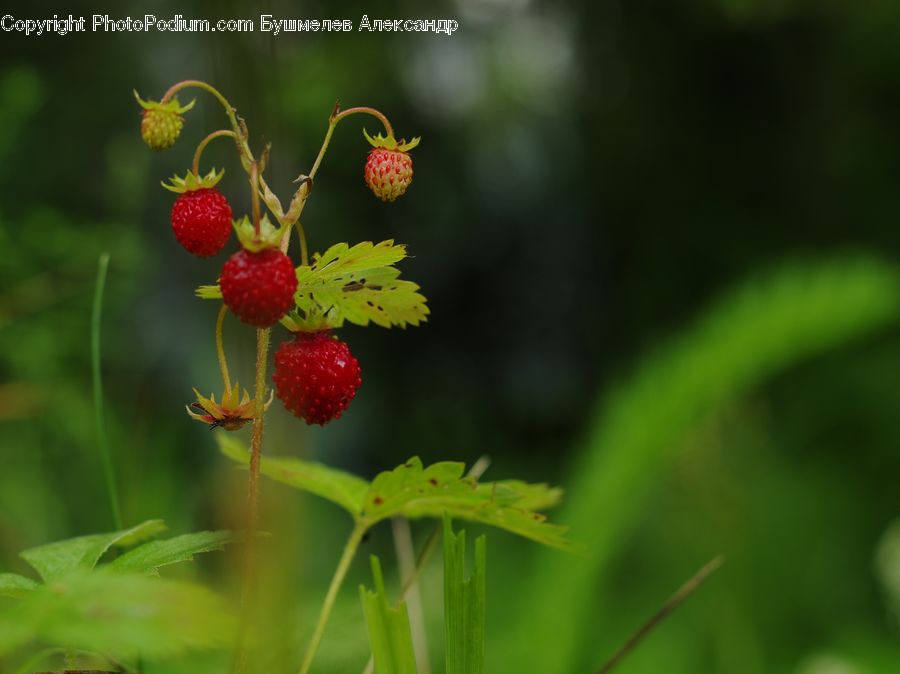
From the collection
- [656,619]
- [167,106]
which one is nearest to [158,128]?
[167,106]

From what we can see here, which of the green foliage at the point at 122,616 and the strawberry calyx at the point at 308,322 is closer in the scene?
the green foliage at the point at 122,616

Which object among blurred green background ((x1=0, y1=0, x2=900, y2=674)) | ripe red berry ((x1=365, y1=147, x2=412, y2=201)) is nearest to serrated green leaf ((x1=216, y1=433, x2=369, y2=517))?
ripe red berry ((x1=365, y1=147, x2=412, y2=201))

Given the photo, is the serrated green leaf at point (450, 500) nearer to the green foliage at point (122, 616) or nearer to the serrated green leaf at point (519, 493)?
the serrated green leaf at point (519, 493)

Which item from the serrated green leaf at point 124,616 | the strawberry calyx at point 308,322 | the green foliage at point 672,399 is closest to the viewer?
the serrated green leaf at point 124,616

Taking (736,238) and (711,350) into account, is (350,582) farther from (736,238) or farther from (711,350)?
(736,238)

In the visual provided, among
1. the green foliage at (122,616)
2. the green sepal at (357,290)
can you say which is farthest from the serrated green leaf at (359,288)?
the green foliage at (122,616)

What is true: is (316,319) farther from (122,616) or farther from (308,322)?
(122,616)
